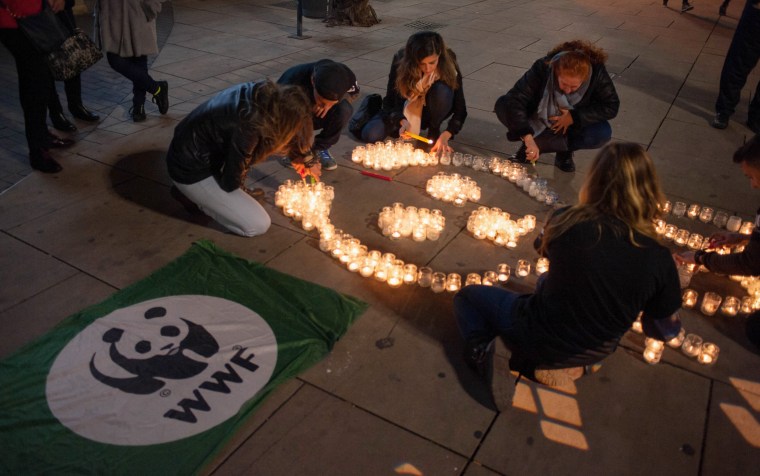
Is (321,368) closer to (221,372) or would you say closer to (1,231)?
(221,372)

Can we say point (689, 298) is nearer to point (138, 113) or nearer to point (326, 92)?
point (326, 92)

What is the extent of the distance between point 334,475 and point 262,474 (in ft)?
0.97

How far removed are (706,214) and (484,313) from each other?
2.57 metres

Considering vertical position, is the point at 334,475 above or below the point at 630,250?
below

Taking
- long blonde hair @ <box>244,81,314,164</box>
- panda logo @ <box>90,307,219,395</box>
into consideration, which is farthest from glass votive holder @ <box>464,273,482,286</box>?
panda logo @ <box>90,307,219,395</box>

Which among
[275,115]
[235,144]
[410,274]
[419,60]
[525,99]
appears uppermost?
[419,60]

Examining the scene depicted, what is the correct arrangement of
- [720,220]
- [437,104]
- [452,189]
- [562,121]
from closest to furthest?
[720,220] < [452,189] < [562,121] < [437,104]

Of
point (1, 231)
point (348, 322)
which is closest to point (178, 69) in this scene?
point (1, 231)

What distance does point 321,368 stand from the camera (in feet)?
9.24

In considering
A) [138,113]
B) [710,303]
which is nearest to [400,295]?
[710,303]

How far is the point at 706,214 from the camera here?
14.3 ft

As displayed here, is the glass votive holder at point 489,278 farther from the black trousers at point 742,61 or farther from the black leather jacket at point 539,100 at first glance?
the black trousers at point 742,61

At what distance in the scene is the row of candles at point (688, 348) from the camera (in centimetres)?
295

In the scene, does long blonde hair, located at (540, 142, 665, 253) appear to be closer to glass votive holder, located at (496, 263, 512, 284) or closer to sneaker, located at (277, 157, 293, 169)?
glass votive holder, located at (496, 263, 512, 284)
